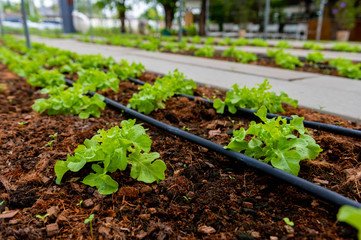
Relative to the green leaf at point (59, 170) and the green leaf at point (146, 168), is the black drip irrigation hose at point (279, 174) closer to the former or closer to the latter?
the green leaf at point (146, 168)

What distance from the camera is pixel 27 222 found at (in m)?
1.25

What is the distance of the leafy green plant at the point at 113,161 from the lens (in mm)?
1437

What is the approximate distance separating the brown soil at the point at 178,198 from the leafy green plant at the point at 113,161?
2.0 inches

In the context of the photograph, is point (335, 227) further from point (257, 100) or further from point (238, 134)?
point (257, 100)

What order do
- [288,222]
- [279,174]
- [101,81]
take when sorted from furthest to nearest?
[101,81] → [279,174] → [288,222]

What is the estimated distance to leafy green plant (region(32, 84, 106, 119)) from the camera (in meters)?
2.43

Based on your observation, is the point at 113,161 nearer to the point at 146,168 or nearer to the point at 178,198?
the point at 146,168

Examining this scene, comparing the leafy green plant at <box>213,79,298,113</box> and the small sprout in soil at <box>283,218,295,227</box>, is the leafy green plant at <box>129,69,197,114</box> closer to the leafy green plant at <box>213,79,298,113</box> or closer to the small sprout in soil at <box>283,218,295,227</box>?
the leafy green plant at <box>213,79,298,113</box>

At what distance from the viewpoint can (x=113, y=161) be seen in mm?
1465

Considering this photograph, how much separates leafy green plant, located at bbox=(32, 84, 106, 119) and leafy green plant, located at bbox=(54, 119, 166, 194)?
0.96 m

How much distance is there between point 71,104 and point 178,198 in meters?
1.53

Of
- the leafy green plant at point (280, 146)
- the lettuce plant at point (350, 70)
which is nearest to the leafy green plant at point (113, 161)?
the leafy green plant at point (280, 146)

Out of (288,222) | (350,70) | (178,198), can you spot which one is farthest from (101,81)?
(350,70)

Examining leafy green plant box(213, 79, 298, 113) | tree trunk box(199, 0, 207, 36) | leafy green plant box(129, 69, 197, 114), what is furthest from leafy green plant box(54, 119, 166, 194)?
tree trunk box(199, 0, 207, 36)
